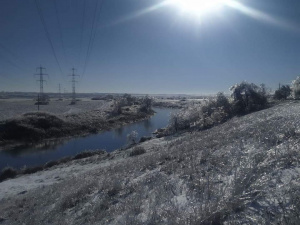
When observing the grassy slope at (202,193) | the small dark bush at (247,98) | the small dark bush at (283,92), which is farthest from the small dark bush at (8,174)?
the small dark bush at (283,92)

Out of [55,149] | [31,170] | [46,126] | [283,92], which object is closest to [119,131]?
[46,126]

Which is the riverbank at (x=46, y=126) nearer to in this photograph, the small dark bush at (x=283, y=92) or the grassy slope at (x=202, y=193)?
the small dark bush at (x=283, y=92)

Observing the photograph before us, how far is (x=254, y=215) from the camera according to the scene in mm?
5543

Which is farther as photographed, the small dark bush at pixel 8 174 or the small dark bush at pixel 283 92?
the small dark bush at pixel 283 92

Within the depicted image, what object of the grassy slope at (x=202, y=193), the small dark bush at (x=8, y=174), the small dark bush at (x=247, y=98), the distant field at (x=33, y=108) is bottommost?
the small dark bush at (x=8, y=174)

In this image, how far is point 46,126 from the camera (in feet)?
184

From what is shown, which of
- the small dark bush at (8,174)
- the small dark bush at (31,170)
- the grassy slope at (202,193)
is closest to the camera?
the grassy slope at (202,193)

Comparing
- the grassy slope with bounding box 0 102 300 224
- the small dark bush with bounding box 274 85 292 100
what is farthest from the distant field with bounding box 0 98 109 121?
the grassy slope with bounding box 0 102 300 224

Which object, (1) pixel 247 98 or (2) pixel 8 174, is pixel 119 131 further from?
(2) pixel 8 174

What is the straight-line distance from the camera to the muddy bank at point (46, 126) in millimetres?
49787

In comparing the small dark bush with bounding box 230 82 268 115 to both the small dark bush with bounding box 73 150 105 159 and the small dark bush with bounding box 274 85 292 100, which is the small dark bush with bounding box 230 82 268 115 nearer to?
the small dark bush with bounding box 274 85 292 100

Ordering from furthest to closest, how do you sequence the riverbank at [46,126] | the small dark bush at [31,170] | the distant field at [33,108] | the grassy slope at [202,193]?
the distant field at [33,108] → the riverbank at [46,126] → the small dark bush at [31,170] → the grassy slope at [202,193]

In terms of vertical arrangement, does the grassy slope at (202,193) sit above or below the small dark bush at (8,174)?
above

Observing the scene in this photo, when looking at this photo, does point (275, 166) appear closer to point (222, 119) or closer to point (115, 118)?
point (222, 119)
